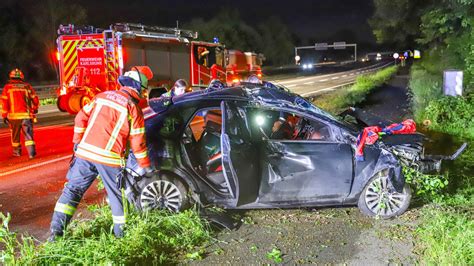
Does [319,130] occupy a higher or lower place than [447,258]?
higher

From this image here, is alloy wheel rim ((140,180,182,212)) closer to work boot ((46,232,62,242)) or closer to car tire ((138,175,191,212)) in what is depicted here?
car tire ((138,175,191,212))

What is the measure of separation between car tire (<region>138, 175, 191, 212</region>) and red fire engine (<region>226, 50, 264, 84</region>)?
45.4 ft

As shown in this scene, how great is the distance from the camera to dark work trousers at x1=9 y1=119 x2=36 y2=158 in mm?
8445

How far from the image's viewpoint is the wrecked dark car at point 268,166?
16.1 feet

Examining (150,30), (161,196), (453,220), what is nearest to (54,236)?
(161,196)

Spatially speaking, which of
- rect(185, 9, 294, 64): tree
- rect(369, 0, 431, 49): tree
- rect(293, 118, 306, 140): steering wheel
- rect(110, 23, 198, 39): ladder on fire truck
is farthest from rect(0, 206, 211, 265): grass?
Answer: rect(185, 9, 294, 64): tree

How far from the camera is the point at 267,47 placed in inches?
3287

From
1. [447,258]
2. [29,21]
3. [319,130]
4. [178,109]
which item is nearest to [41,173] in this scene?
[178,109]

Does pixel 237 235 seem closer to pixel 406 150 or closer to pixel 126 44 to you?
pixel 406 150

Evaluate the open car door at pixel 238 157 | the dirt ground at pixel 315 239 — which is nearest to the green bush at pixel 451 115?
the dirt ground at pixel 315 239

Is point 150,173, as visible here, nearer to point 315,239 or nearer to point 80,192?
point 80,192

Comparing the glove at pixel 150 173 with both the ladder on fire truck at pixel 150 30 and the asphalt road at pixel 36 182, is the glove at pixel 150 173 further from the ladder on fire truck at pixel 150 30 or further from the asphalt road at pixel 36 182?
the ladder on fire truck at pixel 150 30

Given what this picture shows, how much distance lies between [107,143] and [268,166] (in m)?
1.68

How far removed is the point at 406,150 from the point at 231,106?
194 centimetres
